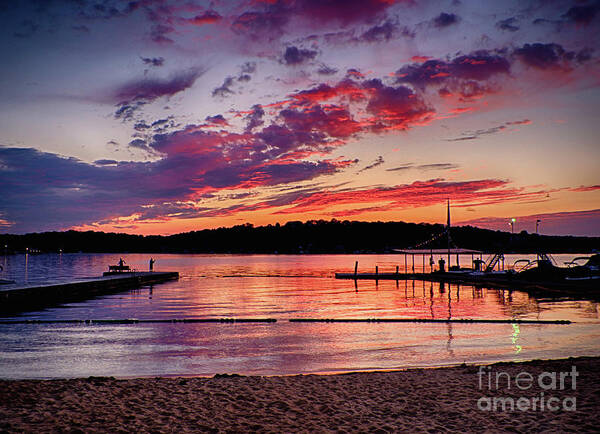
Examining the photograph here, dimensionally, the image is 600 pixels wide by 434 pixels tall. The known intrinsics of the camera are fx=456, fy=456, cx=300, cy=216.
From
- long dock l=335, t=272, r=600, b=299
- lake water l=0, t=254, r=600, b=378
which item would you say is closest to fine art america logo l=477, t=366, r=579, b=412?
lake water l=0, t=254, r=600, b=378

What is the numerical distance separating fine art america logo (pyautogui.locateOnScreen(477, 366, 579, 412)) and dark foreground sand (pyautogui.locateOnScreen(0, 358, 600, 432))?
1.8 inches

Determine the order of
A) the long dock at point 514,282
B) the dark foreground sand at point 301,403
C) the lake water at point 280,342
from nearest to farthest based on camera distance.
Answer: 1. the dark foreground sand at point 301,403
2. the lake water at point 280,342
3. the long dock at point 514,282

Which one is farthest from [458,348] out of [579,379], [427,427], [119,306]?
[119,306]

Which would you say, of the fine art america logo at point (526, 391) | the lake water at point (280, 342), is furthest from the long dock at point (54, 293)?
the fine art america logo at point (526, 391)

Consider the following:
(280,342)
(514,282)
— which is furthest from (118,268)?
(280,342)

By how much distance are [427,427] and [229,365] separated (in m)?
8.12

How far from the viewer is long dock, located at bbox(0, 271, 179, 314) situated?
32.8 metres

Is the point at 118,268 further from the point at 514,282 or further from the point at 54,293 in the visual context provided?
the point at 514,282

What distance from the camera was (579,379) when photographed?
11477 mm

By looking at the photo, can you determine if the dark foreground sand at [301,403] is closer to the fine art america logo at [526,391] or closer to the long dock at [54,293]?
the fine art america logo at [526,391]

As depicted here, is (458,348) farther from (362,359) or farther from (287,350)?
(287,350)

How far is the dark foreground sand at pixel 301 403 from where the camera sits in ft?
28.0

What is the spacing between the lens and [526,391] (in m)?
10.8

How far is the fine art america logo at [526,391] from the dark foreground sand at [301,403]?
0.15ft
